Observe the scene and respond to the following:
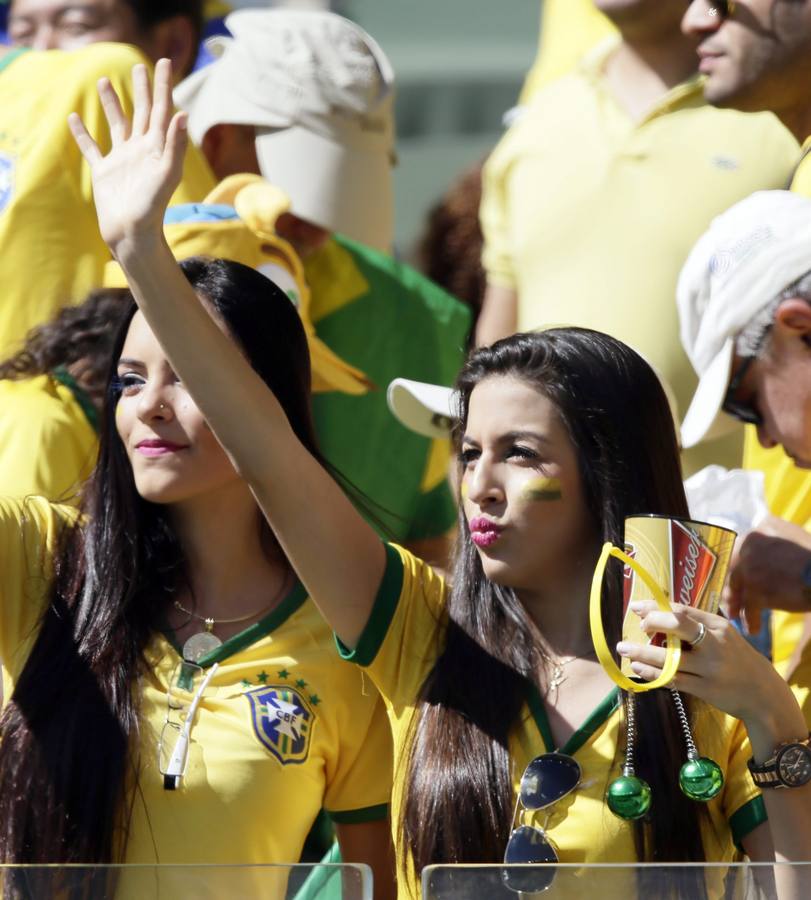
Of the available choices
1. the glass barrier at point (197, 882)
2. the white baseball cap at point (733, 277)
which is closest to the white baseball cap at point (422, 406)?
the white baseball cap at point (733, 277)

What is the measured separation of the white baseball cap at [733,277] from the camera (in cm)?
298

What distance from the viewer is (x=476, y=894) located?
6.51 ft

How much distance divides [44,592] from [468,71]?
703 centimetres

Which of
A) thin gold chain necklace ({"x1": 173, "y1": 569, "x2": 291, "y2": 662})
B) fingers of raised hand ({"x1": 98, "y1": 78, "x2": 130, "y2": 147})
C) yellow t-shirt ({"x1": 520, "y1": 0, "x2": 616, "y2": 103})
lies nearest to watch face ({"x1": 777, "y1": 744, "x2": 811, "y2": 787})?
thin gold chain necklace ({"x1": 173, "y1": 569, "x2": 291, "y2": 662})

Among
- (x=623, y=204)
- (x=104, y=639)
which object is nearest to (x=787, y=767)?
(x=104, y=639)

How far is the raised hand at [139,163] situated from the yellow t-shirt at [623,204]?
1575 mm

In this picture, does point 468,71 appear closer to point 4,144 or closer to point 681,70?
point 681,70

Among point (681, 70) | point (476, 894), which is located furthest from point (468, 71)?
point (476, 894)

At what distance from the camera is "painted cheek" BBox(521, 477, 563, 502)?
2.64 m

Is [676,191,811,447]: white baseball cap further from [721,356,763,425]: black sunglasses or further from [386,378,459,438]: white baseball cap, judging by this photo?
[386,378,459,438]: white baseball cap

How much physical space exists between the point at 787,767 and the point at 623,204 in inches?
80.9

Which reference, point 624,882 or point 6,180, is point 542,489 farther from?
point 6,180

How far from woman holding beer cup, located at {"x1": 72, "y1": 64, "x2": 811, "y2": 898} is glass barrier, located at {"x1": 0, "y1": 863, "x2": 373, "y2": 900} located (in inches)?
18.1

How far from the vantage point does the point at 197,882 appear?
2010mm
